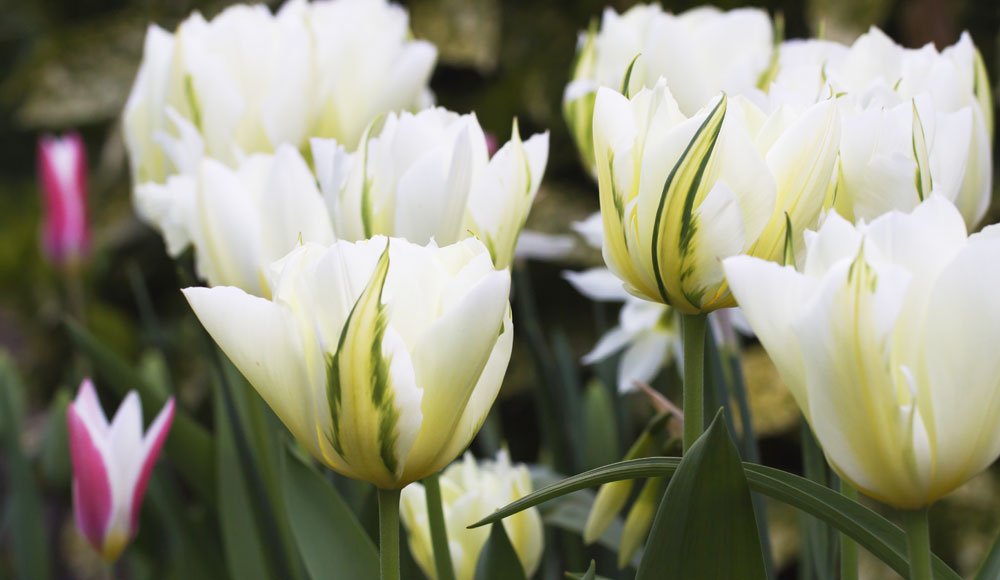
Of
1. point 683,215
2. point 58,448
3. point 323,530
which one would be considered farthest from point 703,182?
point 58,448

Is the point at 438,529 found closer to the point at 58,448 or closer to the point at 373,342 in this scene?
the point at 373,342

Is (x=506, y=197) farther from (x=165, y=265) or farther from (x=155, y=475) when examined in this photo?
(x=165, y=265)

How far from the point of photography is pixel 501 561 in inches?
20.1

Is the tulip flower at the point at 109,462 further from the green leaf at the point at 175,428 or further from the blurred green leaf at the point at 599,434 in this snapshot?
the blurred green leaf at the point at 599,434

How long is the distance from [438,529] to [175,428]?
0.35m

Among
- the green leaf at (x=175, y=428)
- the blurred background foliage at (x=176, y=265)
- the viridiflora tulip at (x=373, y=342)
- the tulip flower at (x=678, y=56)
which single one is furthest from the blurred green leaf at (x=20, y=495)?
the viridiflora tulip at (x=373, y=342)

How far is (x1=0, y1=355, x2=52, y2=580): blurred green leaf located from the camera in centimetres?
91

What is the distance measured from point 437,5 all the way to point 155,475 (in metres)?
1.06

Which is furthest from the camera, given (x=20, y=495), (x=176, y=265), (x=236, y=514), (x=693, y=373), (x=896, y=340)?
(x=176, y=265)

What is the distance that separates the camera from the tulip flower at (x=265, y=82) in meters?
0.68

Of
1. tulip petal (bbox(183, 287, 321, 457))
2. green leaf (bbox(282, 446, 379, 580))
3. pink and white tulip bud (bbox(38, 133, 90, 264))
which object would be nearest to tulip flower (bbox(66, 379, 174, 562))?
green leaf (bbox(282, 446, 379, 580))

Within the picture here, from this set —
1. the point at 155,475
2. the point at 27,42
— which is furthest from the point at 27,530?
the point at 27,42

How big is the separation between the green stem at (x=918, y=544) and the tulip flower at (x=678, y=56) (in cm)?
31

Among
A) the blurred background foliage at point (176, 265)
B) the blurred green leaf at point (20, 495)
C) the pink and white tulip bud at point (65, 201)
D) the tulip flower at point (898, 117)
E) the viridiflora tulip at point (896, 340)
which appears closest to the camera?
the viridiflora tulip at point (896, 340)
